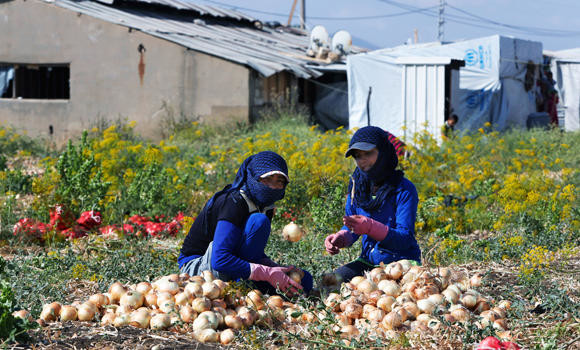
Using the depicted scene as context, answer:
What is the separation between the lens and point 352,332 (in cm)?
361

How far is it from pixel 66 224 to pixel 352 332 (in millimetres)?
4172

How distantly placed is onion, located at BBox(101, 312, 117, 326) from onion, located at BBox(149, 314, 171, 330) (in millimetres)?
231

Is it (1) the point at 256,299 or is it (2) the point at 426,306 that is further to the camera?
(1) the point at 256,299

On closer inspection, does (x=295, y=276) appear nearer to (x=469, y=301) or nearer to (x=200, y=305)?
(x=200, y=305)

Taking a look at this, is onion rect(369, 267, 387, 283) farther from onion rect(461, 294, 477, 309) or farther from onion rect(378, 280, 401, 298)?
onion rect(461, 294, 477, 309)

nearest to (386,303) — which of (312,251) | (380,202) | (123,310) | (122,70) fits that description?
(380,202)

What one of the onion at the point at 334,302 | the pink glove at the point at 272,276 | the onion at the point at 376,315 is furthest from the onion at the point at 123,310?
the onion at the point at 376,315

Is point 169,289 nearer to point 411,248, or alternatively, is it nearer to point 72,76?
point 411,248

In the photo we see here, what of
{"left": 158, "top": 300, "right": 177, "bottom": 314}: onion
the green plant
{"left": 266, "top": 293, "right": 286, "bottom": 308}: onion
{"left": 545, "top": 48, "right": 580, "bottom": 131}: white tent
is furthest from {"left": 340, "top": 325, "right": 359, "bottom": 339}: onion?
{"left": 545, "top": 48, "right": 580, "bottom": 131}: white tent

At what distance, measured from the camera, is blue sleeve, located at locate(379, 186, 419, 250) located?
14.7 feet

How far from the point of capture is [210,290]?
3.90m

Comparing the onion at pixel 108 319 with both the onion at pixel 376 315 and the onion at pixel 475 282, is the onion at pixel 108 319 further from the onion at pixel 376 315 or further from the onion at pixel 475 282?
the onion at pixel 475 282

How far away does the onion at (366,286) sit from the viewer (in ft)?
13.5

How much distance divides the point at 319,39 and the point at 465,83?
17.7 feet
